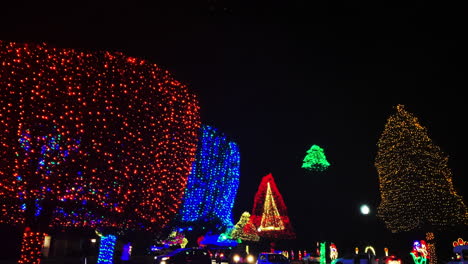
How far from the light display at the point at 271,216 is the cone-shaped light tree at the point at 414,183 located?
1762cm

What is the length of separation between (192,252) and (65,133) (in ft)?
37.3

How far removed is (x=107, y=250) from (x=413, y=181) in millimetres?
20977

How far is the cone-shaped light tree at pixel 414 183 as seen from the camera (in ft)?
83.5

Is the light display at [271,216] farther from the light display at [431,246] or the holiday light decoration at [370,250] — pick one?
the light display at [431,246]

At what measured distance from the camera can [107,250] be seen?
→ 21828mm

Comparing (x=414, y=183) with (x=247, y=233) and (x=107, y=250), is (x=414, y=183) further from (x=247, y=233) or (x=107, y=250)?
(x=247, y=233)

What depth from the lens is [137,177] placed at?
16641 mm

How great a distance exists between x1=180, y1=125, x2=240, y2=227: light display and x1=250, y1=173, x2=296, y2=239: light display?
579 centimetres

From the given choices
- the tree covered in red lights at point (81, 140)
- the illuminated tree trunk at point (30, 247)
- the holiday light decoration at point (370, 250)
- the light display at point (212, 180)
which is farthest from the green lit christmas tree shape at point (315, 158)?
the illuminated tree trunk at point (30, 247)

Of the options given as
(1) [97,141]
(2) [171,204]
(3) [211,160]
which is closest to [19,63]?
(1) [97,141]

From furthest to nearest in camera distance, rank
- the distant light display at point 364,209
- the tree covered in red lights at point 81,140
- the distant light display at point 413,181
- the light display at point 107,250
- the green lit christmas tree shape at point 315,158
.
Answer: the green lit christmas tree shape at point 315,158, the distant light display at point 413,181, the light display at point 107,250, the distant light display at point 364,209, the tree covered in red lights at point 81,140

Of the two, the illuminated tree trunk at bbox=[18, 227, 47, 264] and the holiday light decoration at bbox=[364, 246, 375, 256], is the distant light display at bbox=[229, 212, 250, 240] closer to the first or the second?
the holiday light decoration at bbox=[364, 246, 375, 256]

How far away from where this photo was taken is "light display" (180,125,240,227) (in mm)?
33375

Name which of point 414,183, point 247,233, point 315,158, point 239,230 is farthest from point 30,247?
point 239,230
